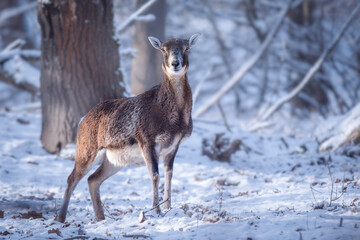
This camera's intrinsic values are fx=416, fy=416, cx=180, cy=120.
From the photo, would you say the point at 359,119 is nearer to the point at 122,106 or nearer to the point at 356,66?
the point at 122,106

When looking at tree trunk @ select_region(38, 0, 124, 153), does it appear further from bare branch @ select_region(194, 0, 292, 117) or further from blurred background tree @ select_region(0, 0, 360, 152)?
bare branch @ select_region(194, 0, 292, 117)

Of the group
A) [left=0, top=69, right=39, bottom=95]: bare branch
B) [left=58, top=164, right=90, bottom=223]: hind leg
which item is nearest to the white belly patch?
[left=58, top=164, right=90, bottom=223]: hind leg

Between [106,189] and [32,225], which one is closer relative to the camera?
[32,225]

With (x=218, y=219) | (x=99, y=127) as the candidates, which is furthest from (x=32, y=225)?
(x=218, y=219)

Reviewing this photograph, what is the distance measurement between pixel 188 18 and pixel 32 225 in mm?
12836

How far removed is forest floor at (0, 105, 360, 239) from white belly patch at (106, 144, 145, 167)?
65cm

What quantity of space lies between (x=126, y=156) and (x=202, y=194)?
154 centimetres

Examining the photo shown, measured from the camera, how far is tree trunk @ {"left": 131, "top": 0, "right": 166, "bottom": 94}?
37.8 ft

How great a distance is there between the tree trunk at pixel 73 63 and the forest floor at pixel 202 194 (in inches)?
30.8

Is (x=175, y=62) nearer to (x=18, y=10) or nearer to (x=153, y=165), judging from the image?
(x=153, y=165)

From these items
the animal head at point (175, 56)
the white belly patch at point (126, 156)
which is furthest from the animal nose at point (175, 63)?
the white belly patch at point (126, 156)

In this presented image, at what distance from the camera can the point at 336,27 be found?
1587cm

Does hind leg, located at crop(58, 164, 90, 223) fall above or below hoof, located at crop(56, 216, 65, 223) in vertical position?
above

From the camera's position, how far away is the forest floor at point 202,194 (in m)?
4.26
